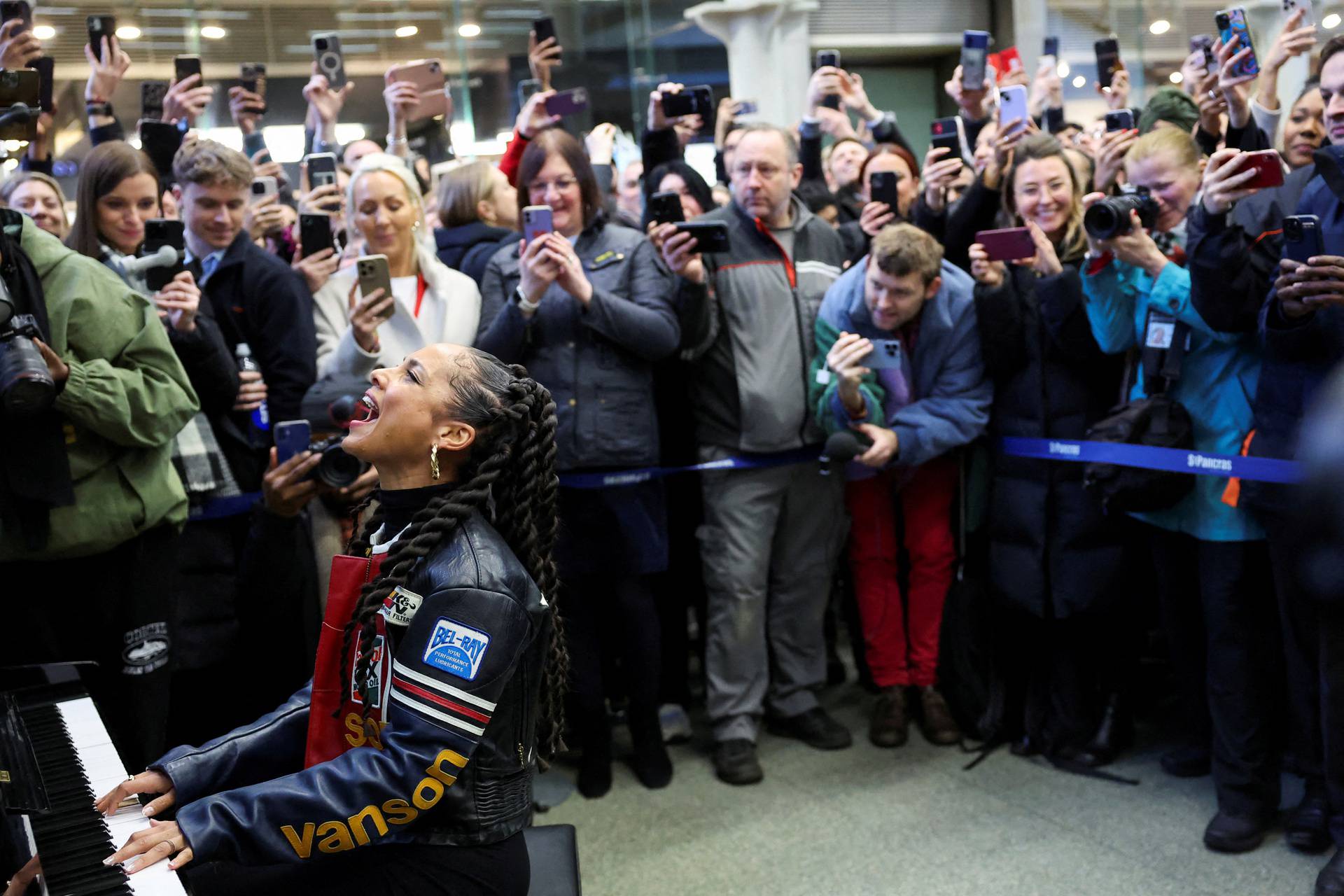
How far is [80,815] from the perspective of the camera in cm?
165

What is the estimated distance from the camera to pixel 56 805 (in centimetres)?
167

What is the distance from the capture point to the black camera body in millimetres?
3008

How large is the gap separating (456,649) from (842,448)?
194cm

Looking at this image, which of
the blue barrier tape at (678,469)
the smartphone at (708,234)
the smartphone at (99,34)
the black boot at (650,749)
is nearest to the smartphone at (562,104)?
the smartphone at (708,234)

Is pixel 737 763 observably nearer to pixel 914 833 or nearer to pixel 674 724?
pixel 674 724

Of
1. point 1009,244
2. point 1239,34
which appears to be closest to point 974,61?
point 1239,34

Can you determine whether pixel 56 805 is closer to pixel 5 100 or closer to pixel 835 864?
pixel 5 100

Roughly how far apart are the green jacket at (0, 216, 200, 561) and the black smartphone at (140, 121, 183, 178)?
48.4 inches

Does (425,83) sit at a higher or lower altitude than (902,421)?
higher

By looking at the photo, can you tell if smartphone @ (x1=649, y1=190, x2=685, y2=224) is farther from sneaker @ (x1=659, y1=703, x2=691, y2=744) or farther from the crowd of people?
sneaker @ (x1=659, y1=703, x2=691, y2=744)

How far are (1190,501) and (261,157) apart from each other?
3.34 meters

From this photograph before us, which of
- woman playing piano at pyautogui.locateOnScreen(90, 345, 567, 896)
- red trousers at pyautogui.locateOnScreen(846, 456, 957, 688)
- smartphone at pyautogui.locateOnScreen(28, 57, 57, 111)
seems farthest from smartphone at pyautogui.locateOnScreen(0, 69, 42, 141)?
red trousers at pyautogui.locateOnScreen(846, 456, 957, 688)

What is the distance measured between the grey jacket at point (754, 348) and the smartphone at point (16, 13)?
183 cm

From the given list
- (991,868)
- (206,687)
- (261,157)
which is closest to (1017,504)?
(991,868)
